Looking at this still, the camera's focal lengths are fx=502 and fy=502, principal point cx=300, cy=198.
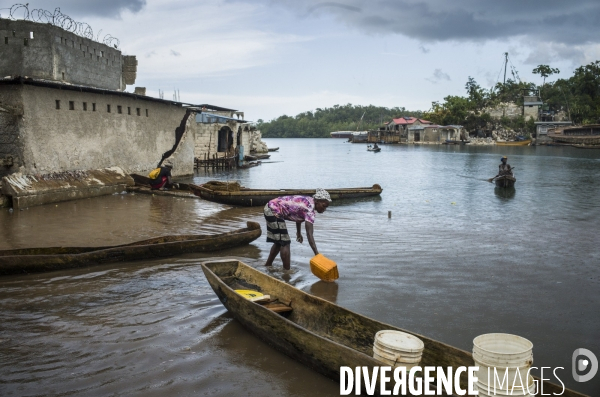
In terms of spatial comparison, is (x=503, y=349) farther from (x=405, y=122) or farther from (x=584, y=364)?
(x=405, y=122)

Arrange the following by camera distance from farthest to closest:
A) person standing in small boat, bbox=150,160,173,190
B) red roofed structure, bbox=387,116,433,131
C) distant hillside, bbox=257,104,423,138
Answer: distant hillside, bbox=257,104,423,138, red roofed structure, bbox=387,116,433,131, person standing in small boat, bbox=150,160,173,190

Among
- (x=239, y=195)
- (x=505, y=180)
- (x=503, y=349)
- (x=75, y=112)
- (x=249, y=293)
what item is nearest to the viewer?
(x=503, y=349)

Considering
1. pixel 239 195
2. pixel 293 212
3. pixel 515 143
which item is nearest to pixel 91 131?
pixel 239 195

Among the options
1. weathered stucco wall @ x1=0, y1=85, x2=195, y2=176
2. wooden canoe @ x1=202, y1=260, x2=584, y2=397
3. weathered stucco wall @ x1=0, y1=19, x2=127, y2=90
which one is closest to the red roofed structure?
weathered stucco wall @ x1=0, y1=85, x2=195, y2=176

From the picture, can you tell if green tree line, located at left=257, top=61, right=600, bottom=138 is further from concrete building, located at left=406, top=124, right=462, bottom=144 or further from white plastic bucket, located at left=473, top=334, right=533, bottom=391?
white plastic bucket, located at left=473, top=334, right=533, bottom=391

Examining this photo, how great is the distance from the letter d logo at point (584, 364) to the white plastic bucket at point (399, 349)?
2245 millimetres

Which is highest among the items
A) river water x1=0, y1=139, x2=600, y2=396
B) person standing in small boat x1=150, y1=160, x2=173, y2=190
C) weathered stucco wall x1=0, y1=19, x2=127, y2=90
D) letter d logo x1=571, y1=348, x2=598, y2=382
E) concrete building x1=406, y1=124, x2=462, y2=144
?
weathered stucco wall x1=0, y1=19, x2=127, y2=90

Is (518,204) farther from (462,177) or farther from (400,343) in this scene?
(400,343)

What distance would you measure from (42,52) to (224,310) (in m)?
17.8

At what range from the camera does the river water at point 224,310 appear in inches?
212

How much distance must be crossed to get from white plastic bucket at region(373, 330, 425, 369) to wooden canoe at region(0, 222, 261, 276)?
5938mm

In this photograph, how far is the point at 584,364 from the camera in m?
5.86

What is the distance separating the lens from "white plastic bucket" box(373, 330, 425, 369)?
455 centimetres

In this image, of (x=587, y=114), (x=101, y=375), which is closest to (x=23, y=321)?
(x=101, y=375)
